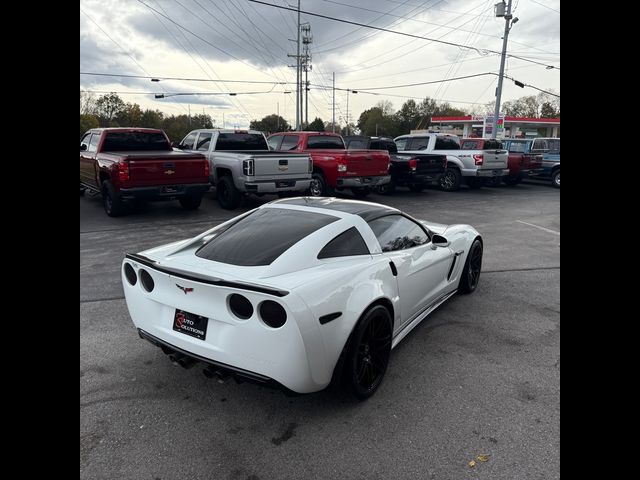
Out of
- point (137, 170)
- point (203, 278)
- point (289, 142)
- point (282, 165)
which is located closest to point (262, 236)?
point (203, 278)

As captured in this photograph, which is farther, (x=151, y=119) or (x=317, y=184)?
(x=151, y=119)

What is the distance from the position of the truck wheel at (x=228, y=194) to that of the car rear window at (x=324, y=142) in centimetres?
316

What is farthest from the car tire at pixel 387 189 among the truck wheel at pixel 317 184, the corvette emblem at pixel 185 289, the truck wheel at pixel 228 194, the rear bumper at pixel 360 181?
the corvette emblem at pixel 185 289

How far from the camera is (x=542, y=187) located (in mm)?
19266

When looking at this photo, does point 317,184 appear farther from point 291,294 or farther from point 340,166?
point 291,294

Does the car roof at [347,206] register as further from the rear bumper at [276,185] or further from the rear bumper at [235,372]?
the rear bumper at [276,185]

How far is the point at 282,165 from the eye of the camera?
10945 millimetres

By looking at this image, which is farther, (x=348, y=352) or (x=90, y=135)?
(x=90, y=135)

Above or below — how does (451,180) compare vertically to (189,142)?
below

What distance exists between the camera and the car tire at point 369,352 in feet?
9.99

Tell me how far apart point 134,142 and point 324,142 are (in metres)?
5.32
